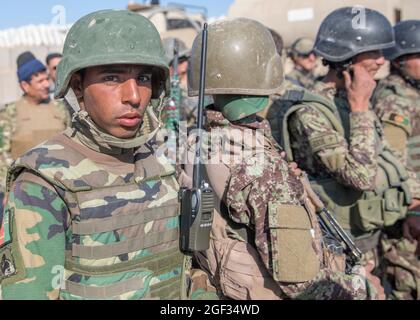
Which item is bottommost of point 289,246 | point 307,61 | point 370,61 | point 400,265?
point 400,265

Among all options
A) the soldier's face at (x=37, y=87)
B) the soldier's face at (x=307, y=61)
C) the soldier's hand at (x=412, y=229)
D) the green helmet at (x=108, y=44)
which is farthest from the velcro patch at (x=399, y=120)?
the soldier's face at (x=307, y=61)

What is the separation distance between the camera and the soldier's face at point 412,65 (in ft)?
14.3

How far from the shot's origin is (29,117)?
16.6 ft

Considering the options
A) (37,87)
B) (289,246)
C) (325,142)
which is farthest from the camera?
(37,87)

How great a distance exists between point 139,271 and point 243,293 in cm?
62

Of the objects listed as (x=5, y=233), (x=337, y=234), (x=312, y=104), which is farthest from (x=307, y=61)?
(x=5, y=233)

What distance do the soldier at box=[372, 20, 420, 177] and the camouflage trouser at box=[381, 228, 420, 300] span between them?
608mm

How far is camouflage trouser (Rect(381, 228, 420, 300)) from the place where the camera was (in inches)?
159

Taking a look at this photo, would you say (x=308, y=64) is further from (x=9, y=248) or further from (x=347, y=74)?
(x=9, y=248)

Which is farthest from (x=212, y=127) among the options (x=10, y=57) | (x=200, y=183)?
(x=10, y=57)

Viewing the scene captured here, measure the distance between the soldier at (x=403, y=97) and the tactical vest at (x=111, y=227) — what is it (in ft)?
8.05

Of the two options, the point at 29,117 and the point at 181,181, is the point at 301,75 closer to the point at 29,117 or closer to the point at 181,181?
the point at 29,117

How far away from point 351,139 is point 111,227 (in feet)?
5.95

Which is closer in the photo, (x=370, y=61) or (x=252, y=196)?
(x=252, y=196)
